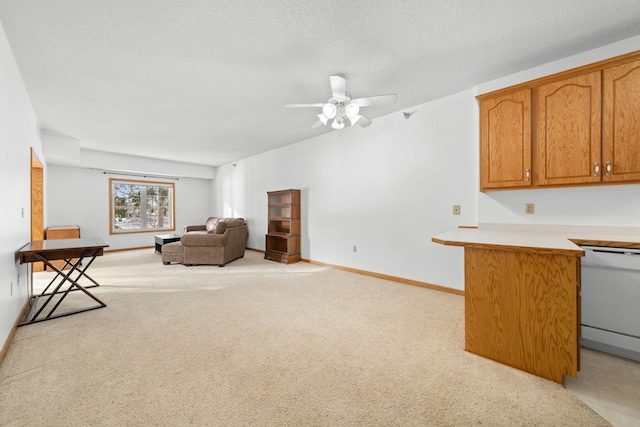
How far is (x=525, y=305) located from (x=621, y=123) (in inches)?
71.6

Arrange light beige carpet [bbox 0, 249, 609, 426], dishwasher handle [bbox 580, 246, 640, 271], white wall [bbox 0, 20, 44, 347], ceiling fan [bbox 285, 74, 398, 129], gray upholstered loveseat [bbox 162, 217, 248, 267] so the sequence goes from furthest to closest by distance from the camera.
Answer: gray upholstered loveseat [bbox 162, 217, 248, 267], ceiling fan [bbox 285, 74, 398, 129], white wall [bbox 0, 20, 44, 347], dishwasher handle [bbox 580, 246, 640, 271], light beige carpet [bbox 0, 249, 609, 426]

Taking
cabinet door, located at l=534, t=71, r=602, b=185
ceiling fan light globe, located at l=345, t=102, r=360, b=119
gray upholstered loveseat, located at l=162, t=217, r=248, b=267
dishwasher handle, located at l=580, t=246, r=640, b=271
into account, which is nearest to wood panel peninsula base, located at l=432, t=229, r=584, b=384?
dishwasher handle, located at l=580, t=246, r=640, b=271

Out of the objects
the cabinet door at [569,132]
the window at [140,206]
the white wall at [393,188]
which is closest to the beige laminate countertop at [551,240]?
the cabinet door at [569,132]

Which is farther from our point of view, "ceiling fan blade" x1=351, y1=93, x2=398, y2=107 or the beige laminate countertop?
"ceiling fan blade" x1=351, y1=93, x2=398, y2=107

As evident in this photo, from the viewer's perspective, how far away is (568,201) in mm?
2648

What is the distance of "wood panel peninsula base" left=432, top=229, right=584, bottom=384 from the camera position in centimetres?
170

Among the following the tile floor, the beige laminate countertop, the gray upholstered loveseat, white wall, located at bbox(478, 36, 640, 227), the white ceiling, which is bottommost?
the tile floor

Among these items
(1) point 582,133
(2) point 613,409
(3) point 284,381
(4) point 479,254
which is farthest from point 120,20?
(2) point 613,409

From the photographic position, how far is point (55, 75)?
2.87 meters

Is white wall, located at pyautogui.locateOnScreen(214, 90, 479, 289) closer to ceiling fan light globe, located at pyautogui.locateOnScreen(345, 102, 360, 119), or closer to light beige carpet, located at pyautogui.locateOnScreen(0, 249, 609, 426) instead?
light beige carpet, located at pyautogui.locateOnScreen(0, 249, 609, 426)

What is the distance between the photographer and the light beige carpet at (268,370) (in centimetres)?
146

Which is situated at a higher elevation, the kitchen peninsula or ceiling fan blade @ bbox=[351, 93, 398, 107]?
ceiling fan blade @ bbox=[351, 93, 398, 107]

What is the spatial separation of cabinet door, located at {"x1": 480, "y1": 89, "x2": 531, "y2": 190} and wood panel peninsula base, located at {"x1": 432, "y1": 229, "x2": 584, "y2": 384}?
3.79 feet

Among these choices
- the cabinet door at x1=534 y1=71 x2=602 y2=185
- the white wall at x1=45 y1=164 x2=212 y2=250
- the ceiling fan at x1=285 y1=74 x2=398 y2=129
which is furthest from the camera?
the white wall at x1=45 y1=164 x2=212 y2=250
